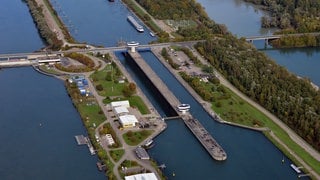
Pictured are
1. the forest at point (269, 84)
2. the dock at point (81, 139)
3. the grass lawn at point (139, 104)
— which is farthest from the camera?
the grass lawn at point (139, 104)

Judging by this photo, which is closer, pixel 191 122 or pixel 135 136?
pixel 135 136

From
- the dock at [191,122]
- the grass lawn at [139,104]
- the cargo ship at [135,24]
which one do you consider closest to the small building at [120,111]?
the grass lawn at [139,104]

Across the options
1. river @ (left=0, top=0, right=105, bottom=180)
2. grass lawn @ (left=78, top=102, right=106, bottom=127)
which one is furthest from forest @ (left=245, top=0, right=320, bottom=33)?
river @ (left=0, top=0, right=105, bottom=180)

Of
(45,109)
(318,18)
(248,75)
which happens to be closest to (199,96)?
(248,75)

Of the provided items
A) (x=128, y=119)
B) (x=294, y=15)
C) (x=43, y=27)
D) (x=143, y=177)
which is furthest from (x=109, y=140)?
(x=294, y=15)

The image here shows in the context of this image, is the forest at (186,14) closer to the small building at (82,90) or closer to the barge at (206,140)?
the small building at (82,90)

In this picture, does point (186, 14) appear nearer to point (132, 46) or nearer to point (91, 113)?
point (132, 46)
